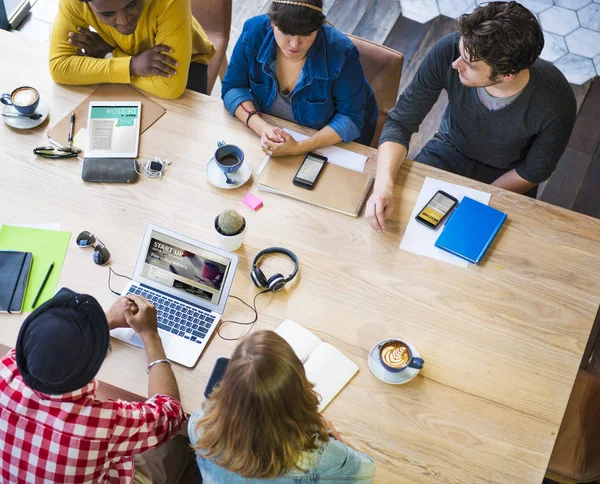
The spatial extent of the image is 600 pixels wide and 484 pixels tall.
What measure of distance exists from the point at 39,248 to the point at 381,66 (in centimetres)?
133

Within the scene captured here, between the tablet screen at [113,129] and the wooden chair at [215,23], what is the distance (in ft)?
2.05

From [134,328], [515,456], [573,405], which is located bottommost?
[573,405]

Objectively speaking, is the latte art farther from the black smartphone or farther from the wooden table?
the black smartphone

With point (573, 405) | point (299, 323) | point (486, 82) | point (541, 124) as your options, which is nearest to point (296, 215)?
point (299, 323)

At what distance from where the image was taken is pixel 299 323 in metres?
1.62

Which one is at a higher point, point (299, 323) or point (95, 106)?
point (95, 106)

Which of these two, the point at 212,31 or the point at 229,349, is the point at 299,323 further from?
the point at 212,31

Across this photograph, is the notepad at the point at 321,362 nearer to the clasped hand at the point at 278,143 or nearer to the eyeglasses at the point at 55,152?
the clasped hand at the point at 278,143

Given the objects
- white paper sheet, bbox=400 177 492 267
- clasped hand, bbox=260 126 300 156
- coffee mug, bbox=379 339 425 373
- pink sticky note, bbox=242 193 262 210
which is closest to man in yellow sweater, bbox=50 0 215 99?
clasped hand, bbox=260 126 300 156

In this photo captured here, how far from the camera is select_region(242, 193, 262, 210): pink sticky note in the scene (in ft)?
5.90

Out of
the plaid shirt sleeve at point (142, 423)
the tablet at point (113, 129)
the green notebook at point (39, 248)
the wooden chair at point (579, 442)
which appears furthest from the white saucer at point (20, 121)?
the wooden chair at point (579, 442)

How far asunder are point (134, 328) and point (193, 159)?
1.99 ft

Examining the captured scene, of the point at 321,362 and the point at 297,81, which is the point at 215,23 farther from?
the point at 321,362

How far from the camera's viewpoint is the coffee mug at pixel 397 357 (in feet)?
4.89
